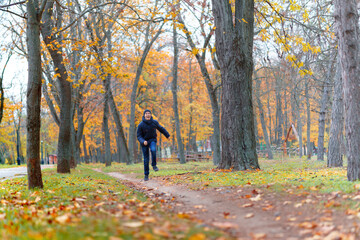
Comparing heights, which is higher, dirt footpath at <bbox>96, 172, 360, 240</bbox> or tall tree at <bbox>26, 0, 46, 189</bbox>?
tall tree at <bbox>26, 0, 46, 189</bbox>

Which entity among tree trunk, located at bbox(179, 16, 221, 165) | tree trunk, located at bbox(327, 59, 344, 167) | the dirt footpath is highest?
tree trunk, located at bbox(179, 16, 221, 165)

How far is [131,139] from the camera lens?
28.8 meters

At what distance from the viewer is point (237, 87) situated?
475 inches

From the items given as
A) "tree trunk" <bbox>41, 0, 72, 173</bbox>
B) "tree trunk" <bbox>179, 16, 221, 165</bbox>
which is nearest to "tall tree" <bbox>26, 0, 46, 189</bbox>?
"tree trunk" <bbox>41, 0, 72, 173</bbox>

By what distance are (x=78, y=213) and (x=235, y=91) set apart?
27.4ft

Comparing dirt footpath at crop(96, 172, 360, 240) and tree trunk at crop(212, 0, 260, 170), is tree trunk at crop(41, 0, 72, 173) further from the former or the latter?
dirt footpath at crop(96, 172, 360, 240)

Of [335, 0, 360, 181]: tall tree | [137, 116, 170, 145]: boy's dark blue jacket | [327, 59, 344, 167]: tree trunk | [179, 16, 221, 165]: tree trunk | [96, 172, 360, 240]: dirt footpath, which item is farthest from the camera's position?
[179, 16, 221, 165]: tree trunk

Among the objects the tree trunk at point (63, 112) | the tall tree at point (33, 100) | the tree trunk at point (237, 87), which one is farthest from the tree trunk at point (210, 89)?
the tall tree at point (33, 100)

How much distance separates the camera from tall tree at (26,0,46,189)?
324 inches

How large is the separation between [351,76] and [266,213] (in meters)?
3.58

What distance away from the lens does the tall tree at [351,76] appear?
6941 mm

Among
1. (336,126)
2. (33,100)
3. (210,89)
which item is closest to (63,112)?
(33,100)

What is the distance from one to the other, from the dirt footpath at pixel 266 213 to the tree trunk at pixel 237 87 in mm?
4190

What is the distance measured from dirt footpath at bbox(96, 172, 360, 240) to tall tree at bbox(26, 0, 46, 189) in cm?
298
